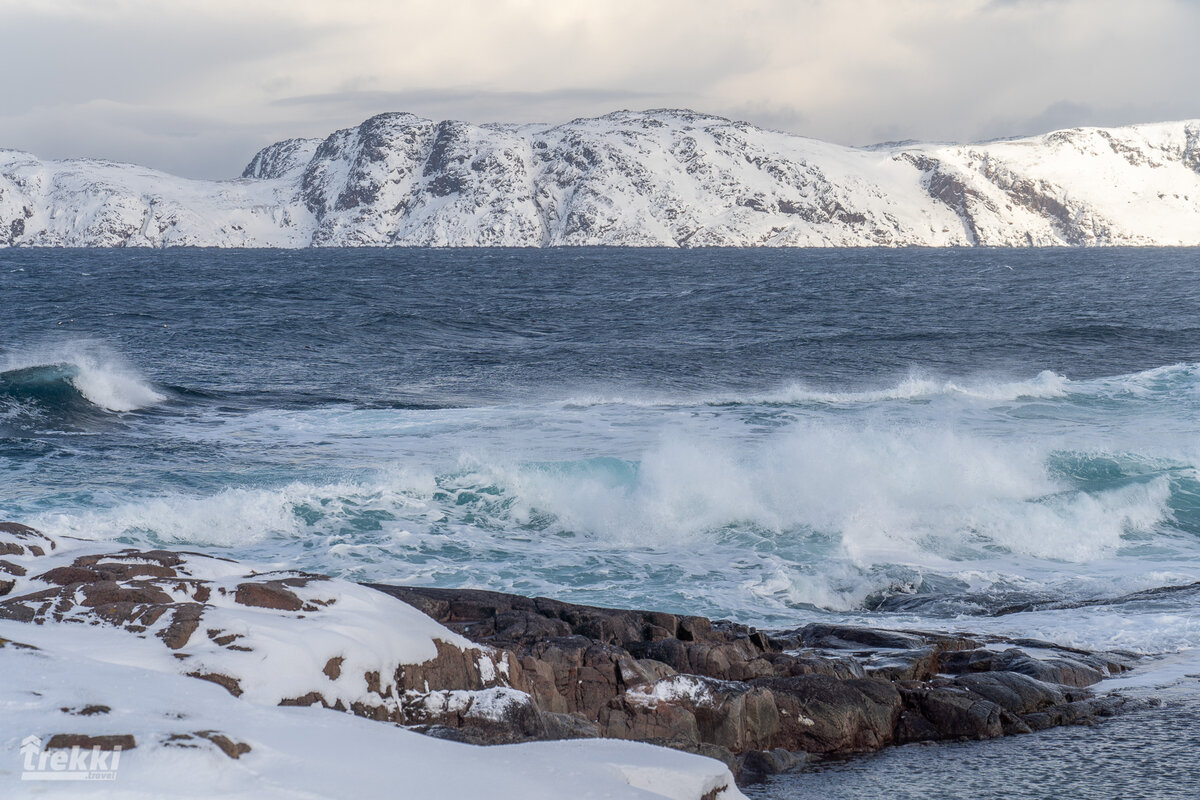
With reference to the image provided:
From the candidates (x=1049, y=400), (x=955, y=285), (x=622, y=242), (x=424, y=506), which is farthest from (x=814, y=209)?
(x=424, y=506)

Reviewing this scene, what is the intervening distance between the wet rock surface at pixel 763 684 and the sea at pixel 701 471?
0.35 meters

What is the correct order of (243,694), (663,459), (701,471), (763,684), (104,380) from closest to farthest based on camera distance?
(243,694), (763,684), (701,471), (663,459), (104,380)

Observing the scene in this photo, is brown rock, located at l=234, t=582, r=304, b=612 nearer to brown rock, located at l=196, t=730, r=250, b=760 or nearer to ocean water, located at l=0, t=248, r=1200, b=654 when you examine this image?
brown rock, located at l=196, t=730, r=250, b=760

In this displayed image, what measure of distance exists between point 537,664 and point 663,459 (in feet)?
33.6

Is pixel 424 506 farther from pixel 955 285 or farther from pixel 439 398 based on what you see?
pixel 955 285

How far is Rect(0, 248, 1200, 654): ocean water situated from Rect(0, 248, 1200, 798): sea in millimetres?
80

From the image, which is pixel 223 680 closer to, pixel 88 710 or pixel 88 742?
pixel 88 710

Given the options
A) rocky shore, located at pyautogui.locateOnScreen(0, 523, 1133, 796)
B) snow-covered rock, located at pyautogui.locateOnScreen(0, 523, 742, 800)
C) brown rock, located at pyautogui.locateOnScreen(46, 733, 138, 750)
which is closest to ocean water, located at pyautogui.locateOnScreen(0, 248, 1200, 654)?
rocky shore, located at pyautogui.locateOnScreen(0, 523, 1133, 796)

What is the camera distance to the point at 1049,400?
974 inches

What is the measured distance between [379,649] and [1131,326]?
139 ft

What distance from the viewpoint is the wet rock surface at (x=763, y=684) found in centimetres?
685

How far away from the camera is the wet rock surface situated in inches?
270

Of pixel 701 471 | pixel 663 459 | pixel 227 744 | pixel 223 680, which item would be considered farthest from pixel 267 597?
pixel 663 459

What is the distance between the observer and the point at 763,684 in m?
7.42
